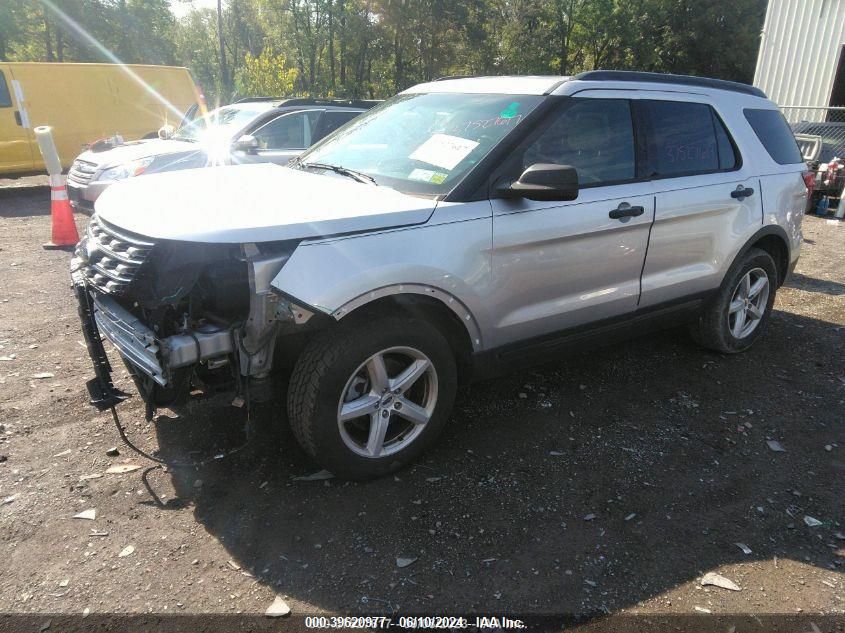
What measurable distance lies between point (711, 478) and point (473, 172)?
2.01 meters

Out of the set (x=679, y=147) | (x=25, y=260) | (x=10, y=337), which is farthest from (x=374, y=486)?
(x=25, y=260)

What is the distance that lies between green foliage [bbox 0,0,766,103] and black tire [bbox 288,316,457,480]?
62.3 ft

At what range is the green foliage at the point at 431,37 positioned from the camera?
23969 millimetres

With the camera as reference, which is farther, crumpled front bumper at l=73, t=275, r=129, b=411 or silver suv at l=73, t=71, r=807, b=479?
crumpled front bumper at l=73, t=275, r=129, b=411

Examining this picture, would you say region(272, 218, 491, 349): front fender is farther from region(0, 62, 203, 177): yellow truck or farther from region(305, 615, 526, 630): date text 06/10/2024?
region(0, 62, 203, 177): yellow truck

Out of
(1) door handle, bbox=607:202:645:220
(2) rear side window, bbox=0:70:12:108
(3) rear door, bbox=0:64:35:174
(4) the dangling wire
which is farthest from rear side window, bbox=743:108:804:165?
(2) rear side window, bbox=0:70:12:108

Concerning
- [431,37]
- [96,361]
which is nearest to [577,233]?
[96,361]

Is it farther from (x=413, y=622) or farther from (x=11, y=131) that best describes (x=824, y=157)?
(x=11, y=131)

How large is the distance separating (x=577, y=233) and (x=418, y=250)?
1023mm

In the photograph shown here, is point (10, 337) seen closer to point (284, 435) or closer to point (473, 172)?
point (284, 435)

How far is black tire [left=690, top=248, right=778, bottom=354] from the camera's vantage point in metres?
4.43

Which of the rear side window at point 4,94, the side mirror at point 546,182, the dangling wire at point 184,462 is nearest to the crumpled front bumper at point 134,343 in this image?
the dangling wire at point 184,462

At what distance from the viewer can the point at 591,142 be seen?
352 centimetres

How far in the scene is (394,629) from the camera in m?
2.26
